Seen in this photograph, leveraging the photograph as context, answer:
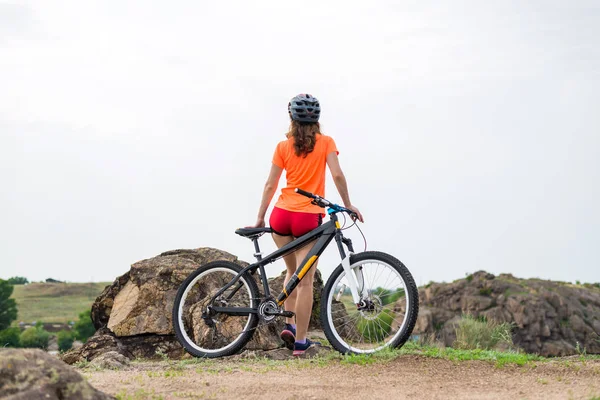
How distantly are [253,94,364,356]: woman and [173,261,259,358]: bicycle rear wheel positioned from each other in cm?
81

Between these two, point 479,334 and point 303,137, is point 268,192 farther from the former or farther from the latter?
point 479,334

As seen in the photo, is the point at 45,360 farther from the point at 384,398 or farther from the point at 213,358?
the point at 213,358

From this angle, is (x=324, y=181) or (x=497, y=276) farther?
(x=497, y=276)

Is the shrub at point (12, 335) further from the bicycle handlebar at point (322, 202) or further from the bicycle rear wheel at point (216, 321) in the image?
the bicycle handlebar at point (322, 202)

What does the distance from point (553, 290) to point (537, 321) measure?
2726 mm

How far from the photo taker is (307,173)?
8500 mm

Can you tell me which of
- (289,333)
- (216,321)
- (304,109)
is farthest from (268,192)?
(216,321)

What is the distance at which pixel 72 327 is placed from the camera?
81188 millimetres

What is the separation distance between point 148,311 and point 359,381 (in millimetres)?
5082

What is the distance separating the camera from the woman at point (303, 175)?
27.8 ft

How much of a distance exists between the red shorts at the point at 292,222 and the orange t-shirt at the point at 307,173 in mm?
62

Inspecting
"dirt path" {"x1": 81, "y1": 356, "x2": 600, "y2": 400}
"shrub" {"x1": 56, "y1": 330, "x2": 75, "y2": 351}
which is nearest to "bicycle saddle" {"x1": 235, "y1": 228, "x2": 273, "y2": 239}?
"dirt path" {"x1": 81, "y1": 356, "x2": 600, "y2": 400}

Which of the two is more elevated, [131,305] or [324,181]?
[324,181]

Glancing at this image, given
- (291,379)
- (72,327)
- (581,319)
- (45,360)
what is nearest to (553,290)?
(581,319)
